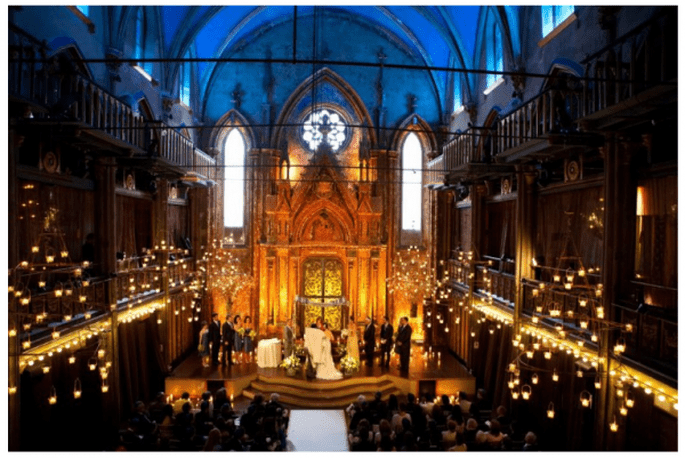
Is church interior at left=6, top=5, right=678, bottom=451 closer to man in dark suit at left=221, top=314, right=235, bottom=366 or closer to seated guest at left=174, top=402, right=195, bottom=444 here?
seated guest at left=174, top=402, right=195, bottom=444

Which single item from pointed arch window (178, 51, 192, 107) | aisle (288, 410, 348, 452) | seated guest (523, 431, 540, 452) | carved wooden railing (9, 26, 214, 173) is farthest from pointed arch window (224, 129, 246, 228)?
seated guest (523, 431, 540, 452)

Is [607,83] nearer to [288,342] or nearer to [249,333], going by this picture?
[288,342]

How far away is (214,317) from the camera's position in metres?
20.0

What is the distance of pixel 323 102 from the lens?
2623 centimetres

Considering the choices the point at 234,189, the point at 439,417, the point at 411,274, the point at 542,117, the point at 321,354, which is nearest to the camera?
the point at 542,117

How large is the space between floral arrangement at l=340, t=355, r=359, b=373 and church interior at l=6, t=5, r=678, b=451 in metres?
0.16

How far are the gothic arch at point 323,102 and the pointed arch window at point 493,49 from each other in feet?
21.3

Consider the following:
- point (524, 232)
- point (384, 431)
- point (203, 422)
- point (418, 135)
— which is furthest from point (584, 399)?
point (418, 135)

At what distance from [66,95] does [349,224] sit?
14860mm

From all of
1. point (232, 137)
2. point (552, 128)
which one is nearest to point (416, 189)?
point (232, 137)

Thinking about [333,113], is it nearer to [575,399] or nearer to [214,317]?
[214,317]

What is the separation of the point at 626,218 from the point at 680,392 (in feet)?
14.9

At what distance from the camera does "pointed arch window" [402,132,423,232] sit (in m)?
26.6

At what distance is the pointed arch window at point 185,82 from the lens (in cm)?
2366
